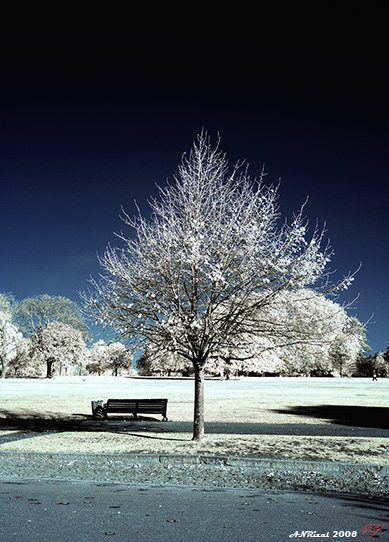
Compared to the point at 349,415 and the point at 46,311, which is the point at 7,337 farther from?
the point at 349,415

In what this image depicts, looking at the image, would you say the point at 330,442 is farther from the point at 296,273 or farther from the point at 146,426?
the point at 146,426

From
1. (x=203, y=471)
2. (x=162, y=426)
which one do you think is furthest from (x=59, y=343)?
(x=203, y=471)

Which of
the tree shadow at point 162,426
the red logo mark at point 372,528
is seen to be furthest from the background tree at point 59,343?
the red logo mark at point 372,528

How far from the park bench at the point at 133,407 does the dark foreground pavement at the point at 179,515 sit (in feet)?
32.3

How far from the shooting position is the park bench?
57.2ft

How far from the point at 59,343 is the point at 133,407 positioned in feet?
163

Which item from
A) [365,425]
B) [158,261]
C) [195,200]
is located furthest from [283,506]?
[365,425]

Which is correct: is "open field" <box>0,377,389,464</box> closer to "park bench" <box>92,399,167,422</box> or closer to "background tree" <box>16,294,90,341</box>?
"park bench" <box>92,399,167,422</box>

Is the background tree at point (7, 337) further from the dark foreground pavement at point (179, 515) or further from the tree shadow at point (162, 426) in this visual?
the dark foreground pavement at point (179, 515)

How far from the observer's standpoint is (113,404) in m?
18.0

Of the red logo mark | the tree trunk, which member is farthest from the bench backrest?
the red logo mark

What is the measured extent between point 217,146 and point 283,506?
32.9 ft

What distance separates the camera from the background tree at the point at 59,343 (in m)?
64.0

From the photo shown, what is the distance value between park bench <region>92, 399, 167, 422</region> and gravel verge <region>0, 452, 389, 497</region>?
7658mm
